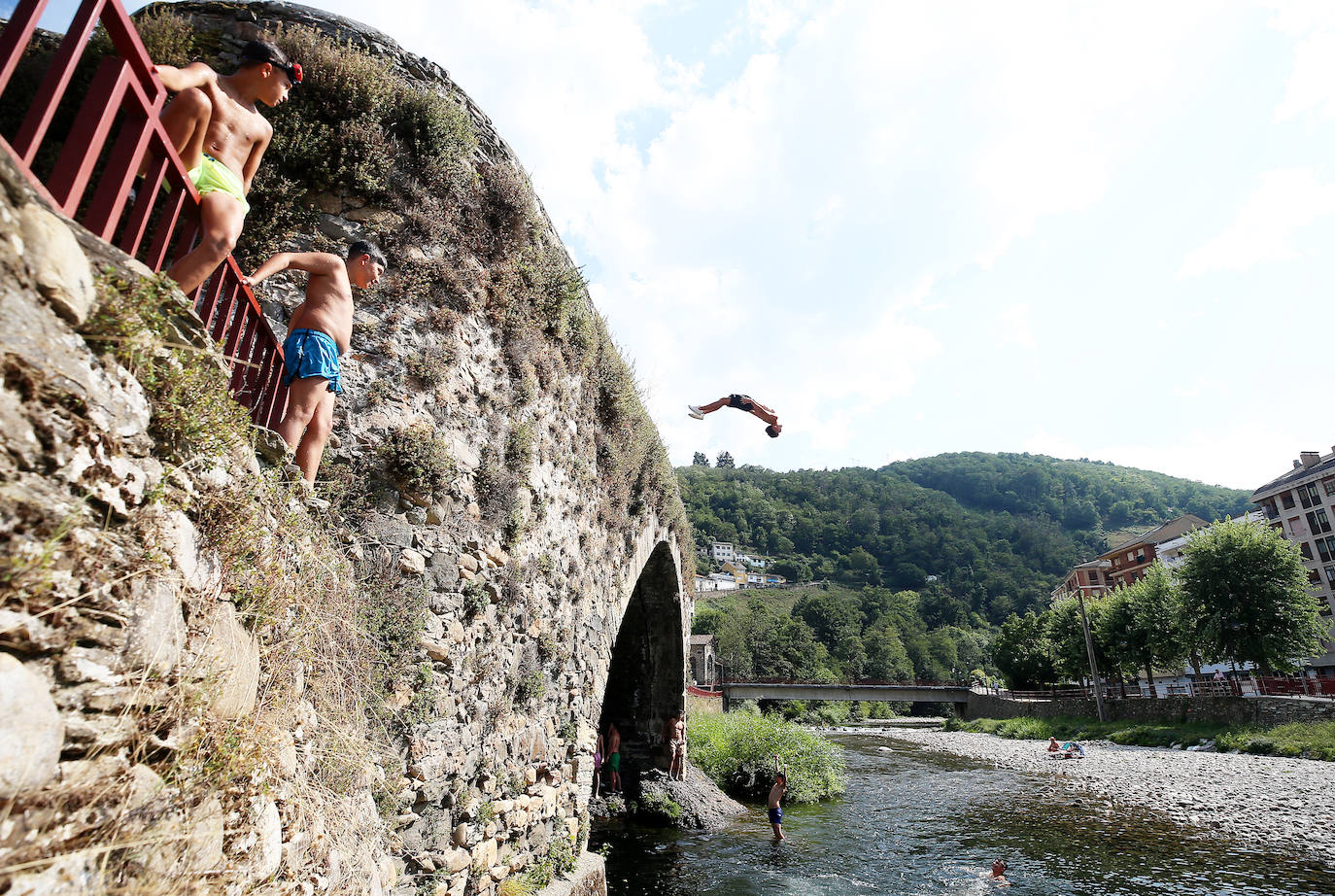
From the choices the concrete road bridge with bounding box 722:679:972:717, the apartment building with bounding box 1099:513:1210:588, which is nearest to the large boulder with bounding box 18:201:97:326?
the concrete road bridge with bounding box 722:679:972:717

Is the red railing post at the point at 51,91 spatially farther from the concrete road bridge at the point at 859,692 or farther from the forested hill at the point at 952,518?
the forested hill at the point at 952,518

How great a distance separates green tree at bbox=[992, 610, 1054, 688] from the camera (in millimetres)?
45362

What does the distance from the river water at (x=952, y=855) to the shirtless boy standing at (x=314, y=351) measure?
732 centimetres

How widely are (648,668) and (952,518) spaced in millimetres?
132205

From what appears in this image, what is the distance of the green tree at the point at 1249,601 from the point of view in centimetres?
2380

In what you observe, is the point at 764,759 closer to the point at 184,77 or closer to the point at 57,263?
the point at 184,77

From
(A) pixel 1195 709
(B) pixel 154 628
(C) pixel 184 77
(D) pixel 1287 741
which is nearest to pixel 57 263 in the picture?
(B) pixel 154 628

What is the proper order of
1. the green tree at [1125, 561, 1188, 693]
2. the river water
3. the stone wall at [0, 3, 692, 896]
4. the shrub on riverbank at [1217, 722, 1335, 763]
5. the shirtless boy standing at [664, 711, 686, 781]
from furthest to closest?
the green tree at [1125, 561, 1188, 693] < the shrub on riverbank at [1217, 722, 1335, 763] < the shirtless boy standing at [664, 711, 686, 781] < the river water < the stone wall at [0, 3, 692, 896]

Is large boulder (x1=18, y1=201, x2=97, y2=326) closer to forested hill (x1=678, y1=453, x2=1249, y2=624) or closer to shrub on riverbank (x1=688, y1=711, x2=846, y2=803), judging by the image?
shrub on riverbank (x1=688, y1=711, x2=846, y2=803)

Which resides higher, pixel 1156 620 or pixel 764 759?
pixel 1156 620

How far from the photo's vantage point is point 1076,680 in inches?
1612

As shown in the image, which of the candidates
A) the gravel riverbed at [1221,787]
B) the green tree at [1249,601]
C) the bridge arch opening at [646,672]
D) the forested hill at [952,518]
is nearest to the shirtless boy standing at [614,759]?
the bridge arch opening at [646,672]

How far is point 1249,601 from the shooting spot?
24531 millimetres

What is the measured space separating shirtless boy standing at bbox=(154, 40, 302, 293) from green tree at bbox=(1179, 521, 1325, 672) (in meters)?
32.7
